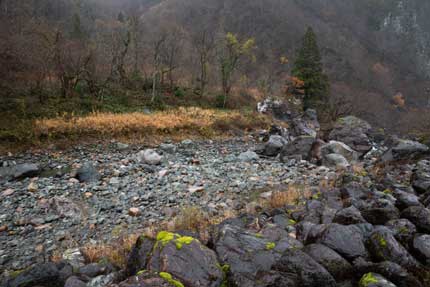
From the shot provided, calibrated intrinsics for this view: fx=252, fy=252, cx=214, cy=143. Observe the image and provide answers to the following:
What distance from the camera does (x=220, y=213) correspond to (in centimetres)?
643

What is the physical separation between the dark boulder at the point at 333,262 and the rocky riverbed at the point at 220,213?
0.04 ft

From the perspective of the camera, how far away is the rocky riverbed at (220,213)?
3.18 metres

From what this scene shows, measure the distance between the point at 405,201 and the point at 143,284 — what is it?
583cm

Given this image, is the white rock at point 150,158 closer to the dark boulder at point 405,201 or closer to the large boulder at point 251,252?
the large boulder at point 251,252

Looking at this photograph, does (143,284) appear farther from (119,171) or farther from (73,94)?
(73,94)

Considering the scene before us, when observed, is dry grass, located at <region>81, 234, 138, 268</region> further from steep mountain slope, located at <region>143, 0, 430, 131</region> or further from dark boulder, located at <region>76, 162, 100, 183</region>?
steep mountain slope, located at <region>143, 0, 430, 131</region>

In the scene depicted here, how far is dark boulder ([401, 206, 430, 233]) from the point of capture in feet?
14.3

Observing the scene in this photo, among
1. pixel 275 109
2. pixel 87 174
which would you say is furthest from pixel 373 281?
pixel 275 109

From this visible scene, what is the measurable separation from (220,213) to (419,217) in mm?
4041

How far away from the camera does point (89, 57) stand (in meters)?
17.8

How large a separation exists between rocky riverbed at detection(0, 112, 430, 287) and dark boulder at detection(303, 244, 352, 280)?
13mm

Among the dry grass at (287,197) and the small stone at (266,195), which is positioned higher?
the dry grass at (287,197)

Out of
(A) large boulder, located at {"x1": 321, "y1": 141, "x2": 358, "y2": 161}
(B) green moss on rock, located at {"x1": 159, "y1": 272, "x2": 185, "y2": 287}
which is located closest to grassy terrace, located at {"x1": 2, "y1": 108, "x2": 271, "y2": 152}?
(A) large boulder, located at {"x1": 321, "y1": 141, "x2": 358, "y2": 161}

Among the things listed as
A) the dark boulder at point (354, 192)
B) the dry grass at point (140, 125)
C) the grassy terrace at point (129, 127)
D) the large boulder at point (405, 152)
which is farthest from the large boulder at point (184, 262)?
the large boulder at point (405, 152)
